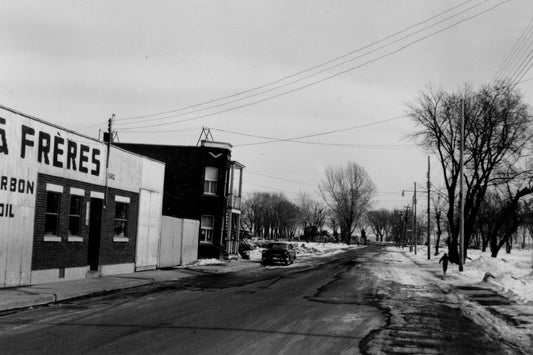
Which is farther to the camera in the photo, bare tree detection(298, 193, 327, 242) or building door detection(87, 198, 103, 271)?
bare tree detection(298, 193, 327, 242)

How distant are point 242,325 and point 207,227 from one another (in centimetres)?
2553

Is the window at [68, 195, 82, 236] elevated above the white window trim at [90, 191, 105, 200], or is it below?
below

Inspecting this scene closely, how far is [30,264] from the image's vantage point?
15438 millimetres

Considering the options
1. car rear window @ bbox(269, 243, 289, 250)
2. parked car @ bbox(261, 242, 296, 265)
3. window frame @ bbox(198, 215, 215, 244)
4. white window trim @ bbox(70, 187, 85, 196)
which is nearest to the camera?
white window trim @ bbox(70, 187, 85, 196)

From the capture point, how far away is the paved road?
7.94 metres

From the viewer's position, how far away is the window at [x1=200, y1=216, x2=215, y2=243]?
35.0 metres

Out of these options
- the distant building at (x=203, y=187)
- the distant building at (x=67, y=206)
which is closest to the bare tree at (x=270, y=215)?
Result: the distant building at (x=203, y=187)

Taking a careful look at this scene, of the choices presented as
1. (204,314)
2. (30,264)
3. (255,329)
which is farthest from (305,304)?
(30,264)

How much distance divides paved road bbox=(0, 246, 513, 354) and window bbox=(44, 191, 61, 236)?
3.62 meters

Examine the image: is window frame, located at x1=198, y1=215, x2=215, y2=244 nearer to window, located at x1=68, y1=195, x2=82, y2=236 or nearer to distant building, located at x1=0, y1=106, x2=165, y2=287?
distant building, located at x1=0, y1=106, x2=165, y2=287

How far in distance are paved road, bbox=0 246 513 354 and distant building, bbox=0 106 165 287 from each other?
3.10 meters

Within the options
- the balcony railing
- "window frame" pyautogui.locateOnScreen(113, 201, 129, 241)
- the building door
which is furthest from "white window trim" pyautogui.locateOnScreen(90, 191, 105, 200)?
the balcony railing

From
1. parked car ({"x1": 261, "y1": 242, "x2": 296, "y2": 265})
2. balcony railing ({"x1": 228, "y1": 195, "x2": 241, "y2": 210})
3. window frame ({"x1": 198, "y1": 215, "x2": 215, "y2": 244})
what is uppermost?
balcony railing ({"x1": 228, "y1": 195, "x2": 241, "y2": 210})

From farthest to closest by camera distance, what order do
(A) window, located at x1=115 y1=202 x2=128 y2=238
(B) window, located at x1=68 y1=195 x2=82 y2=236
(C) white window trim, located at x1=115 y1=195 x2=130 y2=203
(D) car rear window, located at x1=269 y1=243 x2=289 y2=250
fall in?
(D) car rear window, located at x1=269 y1=243 x2=289 y2=250 → (A) window, located at x1=115 y1=202 x2=128 y2=238 → (C) white window trim, located at x1=115 y1=195 x2=130 y2=203 → (B) window, located at x1=68 y1=195 x2=82 y2=236
